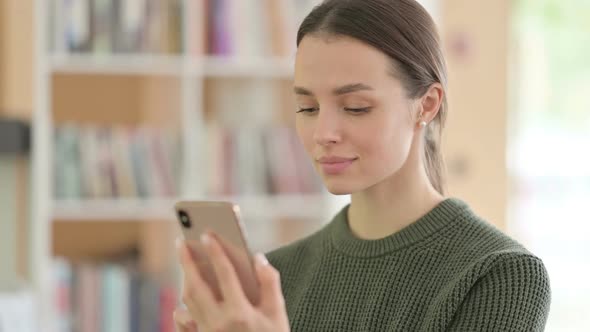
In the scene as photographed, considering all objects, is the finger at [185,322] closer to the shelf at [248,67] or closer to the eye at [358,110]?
the eye at [358,110]

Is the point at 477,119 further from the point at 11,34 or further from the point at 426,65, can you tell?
the point at 426,65

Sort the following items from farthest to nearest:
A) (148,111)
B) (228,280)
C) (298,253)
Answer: (148,111) < (298,253) < (228,280)

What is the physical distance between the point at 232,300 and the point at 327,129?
10.7 inches

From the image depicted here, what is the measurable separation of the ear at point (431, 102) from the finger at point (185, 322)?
1.28 feet

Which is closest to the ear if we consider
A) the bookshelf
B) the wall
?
the bookshelf

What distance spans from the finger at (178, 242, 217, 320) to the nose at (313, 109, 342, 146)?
0.74 feet

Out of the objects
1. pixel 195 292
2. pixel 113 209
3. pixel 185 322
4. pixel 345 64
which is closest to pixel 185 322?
pixel 185 322

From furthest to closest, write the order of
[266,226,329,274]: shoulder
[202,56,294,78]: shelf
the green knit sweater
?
[202,56,294,78]: shelf → [266,226,329,274]: shoulder → the green knit sweater

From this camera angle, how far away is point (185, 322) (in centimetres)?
120

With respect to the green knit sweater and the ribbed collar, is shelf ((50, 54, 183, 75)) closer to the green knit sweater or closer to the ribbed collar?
the green knit sweater

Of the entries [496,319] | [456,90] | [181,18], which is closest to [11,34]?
[181,18]

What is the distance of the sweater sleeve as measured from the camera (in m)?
1.13

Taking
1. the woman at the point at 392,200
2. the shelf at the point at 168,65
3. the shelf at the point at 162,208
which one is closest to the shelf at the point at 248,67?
the shelf at the point at 168,65

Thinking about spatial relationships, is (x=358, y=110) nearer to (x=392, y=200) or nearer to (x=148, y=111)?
(x=392, y=200)
